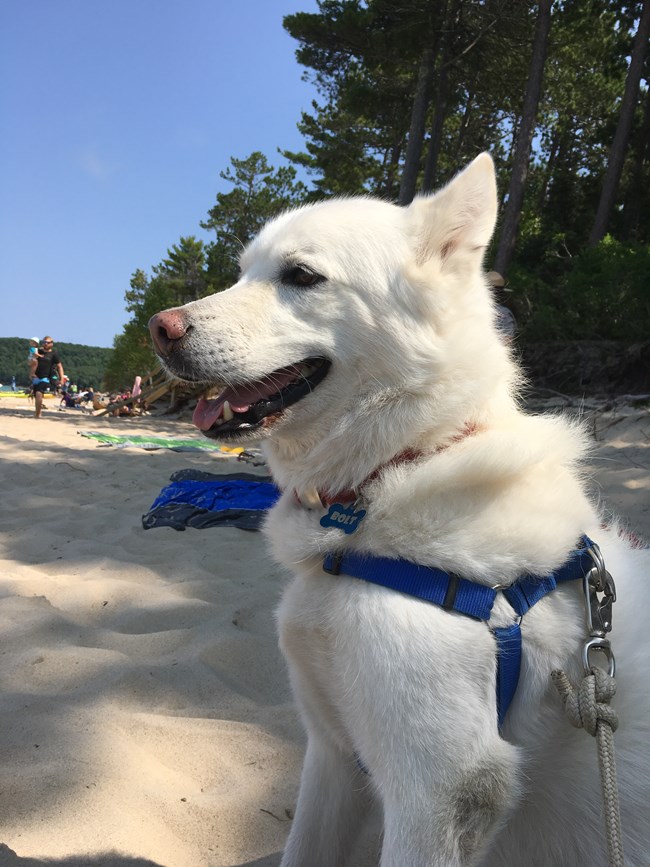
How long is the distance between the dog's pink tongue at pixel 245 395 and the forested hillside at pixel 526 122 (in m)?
7.10

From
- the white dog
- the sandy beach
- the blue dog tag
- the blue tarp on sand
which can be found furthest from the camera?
the blue tarp on sand

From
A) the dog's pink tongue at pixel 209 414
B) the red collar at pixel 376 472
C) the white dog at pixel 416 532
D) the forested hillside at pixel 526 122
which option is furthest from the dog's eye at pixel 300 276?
the forested hillside at pixel 526 122

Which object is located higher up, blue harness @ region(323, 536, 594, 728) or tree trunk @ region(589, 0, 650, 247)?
tree trunk @ region(589, 0, 650, 247)

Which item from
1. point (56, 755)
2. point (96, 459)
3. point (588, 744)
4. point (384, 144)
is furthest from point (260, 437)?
point (384, 144)

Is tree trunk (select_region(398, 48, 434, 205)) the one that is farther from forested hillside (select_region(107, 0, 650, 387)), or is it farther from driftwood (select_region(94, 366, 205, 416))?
driftwood (select_region(94, 366, 205, 416))

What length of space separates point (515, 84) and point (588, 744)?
64.9 ft

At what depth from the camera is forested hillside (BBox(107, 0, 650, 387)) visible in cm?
1048

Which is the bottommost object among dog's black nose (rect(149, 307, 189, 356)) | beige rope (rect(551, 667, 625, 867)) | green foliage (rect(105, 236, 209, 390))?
green foliage (rect(105, 236, 209, 390))

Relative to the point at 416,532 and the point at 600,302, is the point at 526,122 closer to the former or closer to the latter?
the point at 600,302

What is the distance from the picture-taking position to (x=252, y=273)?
2.03 metres

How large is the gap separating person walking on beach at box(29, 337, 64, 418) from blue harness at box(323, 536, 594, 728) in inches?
614

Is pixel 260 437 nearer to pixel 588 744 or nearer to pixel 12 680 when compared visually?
pixel 588 744

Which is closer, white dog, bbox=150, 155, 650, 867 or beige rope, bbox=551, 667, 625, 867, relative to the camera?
beige rope, bbox=551, 667, 625, 867

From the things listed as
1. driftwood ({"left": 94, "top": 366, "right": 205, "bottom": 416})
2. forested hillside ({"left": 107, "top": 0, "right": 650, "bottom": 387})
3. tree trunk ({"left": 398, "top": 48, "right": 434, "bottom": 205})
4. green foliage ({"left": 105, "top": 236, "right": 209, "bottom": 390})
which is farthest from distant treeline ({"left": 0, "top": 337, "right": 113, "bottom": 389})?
tree trunk ({"left": 398, "top": 48, "right": 434, "bottom": 205})
